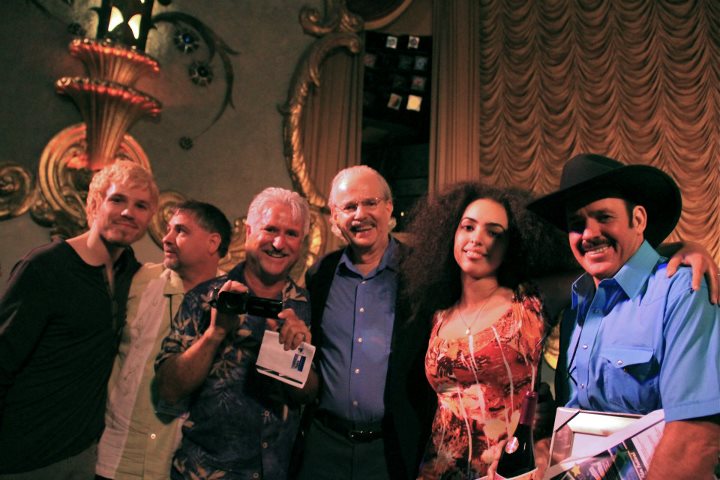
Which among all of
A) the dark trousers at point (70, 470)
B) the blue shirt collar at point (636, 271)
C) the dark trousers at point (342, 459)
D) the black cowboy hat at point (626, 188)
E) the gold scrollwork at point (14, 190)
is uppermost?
the gold scrollwork at point (14, 190)

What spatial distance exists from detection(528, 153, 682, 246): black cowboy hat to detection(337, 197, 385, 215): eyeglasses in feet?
2.66

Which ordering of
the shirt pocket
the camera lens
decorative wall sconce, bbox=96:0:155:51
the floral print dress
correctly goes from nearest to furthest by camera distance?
the shirt pocket < the floral print dress < the camera lens < decorative wall sconce, bbox=96:0:155:51

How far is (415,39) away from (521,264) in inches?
181

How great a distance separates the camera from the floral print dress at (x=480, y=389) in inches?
71.3

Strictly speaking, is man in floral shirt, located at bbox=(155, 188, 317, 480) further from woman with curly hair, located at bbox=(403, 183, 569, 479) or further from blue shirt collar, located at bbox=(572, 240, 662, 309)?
blue shirt collar, located at bbox=(572, 240, 662, 309)

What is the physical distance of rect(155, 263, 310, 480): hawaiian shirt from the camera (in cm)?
204

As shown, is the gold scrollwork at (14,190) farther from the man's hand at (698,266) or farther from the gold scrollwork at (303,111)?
the man's hand at (698,266)

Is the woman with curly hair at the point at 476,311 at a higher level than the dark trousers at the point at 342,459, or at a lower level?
higher

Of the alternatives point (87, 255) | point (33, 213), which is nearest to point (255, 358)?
point (87, 255)

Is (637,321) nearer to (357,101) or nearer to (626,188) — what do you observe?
(626,188)

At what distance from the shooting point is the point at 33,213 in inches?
154

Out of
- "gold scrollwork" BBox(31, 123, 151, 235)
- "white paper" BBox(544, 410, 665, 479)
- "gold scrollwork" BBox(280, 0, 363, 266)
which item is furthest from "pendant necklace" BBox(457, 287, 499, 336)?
"gold scrollwork" BBox(280, 0, 363, 266)

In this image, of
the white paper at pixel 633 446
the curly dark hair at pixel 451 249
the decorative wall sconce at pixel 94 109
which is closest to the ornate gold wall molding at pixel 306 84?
the decorative wall sconce at pixel 94 109

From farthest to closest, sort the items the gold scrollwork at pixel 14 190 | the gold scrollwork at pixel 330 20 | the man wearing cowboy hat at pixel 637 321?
the gold scrollwork at pixel 330 20
the gold scrollwork at pixel 14 190
the man wearing cowboy hat at pixel 637 321
